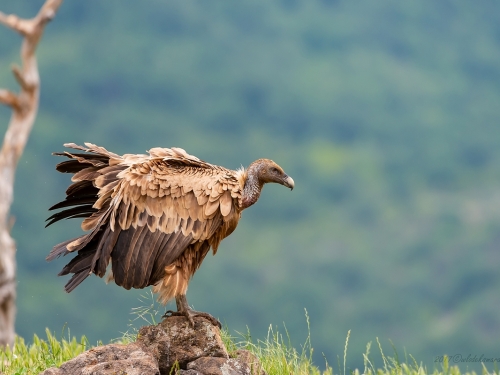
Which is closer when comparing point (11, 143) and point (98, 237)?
point (98, 237)

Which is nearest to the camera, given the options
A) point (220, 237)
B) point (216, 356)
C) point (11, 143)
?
point (216, 356)

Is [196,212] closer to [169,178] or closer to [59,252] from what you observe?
[169,178]

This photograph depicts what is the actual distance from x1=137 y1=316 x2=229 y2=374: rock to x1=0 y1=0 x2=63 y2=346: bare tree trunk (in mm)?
6380

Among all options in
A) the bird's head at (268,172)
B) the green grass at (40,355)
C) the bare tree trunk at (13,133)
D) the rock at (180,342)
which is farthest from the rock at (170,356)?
the bare tree trunk at (13,133)

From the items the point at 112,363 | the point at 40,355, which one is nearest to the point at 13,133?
the point at 40,355

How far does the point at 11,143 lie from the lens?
40.4 ft

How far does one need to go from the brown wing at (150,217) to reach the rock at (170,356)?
438 mm

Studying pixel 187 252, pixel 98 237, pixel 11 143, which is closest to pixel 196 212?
pixel 187 252

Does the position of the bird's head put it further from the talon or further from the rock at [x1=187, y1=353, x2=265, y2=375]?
the rock at [x1=187, y1=353, x2=265, y2=375]

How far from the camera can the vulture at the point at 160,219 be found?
639 cm

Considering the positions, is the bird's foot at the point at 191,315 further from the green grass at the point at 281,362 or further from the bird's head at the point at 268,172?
the bird's head at the point at 268,172

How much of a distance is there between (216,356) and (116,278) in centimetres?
101

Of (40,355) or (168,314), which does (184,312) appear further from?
(40,355)

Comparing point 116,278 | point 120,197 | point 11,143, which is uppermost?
point 11,143
